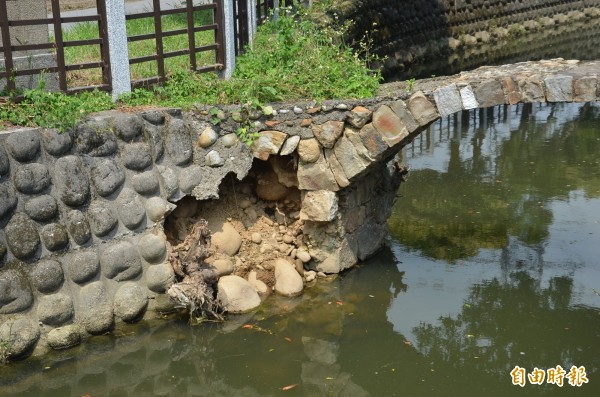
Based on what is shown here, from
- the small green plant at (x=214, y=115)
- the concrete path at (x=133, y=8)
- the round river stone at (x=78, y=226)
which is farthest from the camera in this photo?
the concrete path at (x=133, y=8)

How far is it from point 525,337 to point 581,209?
352 centimetres

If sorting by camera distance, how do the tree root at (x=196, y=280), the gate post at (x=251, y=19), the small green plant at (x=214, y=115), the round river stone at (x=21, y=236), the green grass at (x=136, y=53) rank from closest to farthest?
the round river stone at (x=21, y=236) < the tree root at (x=196, y=280) < the small green plant at (x=214, y=115) < the green grass at (x=136, y=53) < the gate post at (x=251, y=19)

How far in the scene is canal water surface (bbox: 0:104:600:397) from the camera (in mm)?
6934

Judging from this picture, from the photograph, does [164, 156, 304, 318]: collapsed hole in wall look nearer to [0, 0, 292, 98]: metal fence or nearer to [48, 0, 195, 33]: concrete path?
[0, 0, 292, 98]: metal fence

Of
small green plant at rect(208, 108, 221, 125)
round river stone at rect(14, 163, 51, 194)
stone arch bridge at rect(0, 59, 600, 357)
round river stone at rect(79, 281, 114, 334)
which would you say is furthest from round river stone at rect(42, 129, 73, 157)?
small green plant at rect(208, 108, 221, 125)

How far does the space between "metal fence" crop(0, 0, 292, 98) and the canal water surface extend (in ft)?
7.96

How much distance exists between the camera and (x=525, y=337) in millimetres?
7688

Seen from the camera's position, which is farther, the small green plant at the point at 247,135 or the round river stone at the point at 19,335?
the small green plant at the point at 247,135

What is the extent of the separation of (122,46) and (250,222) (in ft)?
6.96

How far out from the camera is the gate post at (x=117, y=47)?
8.35 meters

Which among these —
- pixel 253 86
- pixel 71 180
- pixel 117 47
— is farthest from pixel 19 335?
pixel 253 86

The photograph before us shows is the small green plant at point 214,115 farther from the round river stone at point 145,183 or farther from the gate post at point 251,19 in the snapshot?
the gate post at point 251,19

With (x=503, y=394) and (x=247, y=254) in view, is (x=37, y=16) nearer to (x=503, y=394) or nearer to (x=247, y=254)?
(x=247, y=254)

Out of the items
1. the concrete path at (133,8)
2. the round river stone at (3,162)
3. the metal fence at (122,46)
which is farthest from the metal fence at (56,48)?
the concrete path at (133,8)
